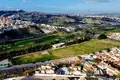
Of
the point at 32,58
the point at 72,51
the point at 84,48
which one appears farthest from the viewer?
the point at 84,48

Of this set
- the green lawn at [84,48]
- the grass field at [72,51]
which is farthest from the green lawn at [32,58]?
the green lawn at [84,48]

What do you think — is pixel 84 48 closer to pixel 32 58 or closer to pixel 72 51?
pixel 72 51

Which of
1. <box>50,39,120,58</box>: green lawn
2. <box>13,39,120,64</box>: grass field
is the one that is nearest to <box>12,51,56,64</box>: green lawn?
<box>13,39,120,64</box>: grass field

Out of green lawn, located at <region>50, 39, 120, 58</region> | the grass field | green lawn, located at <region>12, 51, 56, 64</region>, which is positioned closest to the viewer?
green lawn, located at <region>12, 51, 56, 64</region>

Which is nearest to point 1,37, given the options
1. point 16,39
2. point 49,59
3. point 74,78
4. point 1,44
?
point 16,39

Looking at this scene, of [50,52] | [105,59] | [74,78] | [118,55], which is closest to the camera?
[74,78]

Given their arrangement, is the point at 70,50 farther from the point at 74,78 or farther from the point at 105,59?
the point at 74,78

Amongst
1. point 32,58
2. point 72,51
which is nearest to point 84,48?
point 72,51

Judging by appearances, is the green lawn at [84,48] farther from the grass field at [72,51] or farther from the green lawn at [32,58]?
the green lawn at [32,58]

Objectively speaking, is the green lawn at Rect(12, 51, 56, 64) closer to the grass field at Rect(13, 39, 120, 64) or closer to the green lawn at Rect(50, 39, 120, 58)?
the grass field at Rect(13, 39, 120, 64)
